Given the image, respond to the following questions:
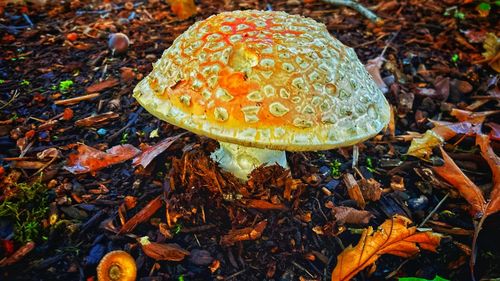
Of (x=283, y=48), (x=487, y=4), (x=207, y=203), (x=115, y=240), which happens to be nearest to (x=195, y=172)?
(x=207, y=203)

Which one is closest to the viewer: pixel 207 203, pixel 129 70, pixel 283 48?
pixel 283 48

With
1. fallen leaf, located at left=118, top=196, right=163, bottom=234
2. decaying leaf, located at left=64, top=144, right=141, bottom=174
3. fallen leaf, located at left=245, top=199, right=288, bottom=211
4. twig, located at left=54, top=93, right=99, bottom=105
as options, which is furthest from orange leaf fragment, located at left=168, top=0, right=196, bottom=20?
fallen leaf, located at left=245, top=199, right=288, bottom=211

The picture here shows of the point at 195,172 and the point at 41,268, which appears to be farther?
the point at 195,172

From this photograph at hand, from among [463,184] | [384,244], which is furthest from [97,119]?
[463,184]

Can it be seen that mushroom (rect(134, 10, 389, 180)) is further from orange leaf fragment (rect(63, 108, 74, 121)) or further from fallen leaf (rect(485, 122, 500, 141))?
fallen leaf (rect(485, 122, 500, 141))

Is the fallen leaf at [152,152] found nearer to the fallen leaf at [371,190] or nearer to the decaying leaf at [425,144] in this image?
the fallen leaf at [371,190]

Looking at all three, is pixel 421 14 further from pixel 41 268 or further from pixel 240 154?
pixel 41 268

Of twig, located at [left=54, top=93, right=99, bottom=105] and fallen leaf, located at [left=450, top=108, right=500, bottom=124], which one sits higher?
twig, located at [left=54, top=93, right=99, bottom=105]
